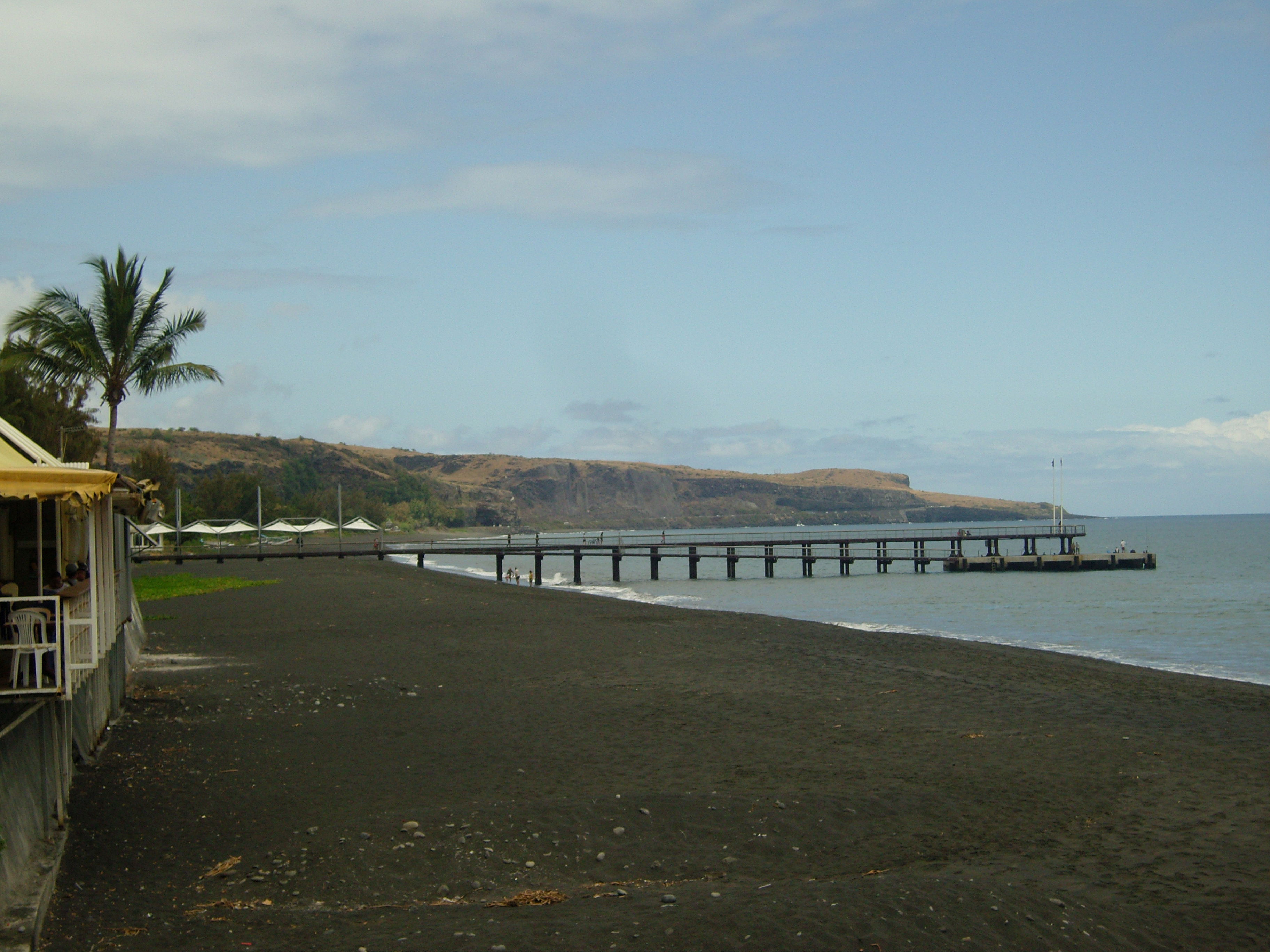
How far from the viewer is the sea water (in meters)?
24.4

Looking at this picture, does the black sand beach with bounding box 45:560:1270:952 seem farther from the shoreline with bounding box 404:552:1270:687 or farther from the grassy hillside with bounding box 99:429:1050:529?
the grassy hillside with bounding box 99:429:1050:529

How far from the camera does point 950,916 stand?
21.3 feet

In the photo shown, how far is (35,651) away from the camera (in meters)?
6.62

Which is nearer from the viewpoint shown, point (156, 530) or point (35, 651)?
point (35, 651)

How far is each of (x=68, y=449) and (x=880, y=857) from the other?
122ft

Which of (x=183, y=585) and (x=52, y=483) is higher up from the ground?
(x=52, y=483)

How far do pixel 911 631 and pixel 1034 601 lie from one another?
A: 13.3 m

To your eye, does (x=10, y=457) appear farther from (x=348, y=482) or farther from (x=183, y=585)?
(x=348, y=482)

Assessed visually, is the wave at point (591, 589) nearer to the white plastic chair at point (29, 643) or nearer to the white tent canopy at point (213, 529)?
the white tent canopy at point (213, 529)

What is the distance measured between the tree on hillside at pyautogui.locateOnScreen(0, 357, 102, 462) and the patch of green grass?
4.61m

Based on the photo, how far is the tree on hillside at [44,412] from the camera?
3306 centimetres

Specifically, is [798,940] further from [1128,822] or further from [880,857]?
[1128,822]

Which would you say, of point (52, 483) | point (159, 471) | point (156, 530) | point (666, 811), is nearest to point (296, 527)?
point (156, 530)

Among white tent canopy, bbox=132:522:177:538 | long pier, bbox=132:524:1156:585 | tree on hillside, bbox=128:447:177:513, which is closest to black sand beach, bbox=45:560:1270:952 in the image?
white tent canopy, bbox=132:522:177:538
